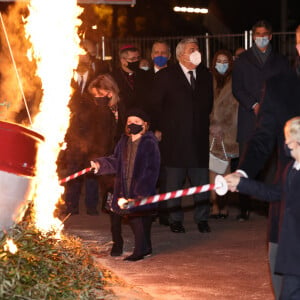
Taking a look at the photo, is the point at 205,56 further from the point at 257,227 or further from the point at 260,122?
the point at 260,122

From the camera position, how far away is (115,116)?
12.3 m

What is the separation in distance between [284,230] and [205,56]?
47.5ft

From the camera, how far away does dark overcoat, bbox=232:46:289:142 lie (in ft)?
38.6

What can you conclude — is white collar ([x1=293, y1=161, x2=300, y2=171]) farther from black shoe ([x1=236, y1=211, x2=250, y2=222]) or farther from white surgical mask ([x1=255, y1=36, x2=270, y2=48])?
black shoe ([x1=236, y1=211, x2=250, y2=222])

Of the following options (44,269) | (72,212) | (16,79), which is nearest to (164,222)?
(72,212)

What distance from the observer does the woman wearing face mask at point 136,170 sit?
32.3ft

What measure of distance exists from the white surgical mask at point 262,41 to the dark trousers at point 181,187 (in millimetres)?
1601

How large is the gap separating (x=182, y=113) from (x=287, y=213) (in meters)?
5.61

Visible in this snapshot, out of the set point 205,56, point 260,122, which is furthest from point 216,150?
point 205,56

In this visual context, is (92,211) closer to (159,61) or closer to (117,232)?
(159,61)

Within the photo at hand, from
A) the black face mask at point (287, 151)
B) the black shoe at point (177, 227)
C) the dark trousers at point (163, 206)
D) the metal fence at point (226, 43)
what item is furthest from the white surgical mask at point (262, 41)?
the metal fence at point (226, 43)

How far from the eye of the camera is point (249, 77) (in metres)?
11.8

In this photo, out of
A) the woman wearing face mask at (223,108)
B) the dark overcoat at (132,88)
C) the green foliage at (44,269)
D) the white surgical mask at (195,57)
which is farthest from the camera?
the woman wearing face mask at (223,108)

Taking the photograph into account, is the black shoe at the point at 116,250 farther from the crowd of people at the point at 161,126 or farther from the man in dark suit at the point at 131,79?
the man in dark suit at the point at 131,79
